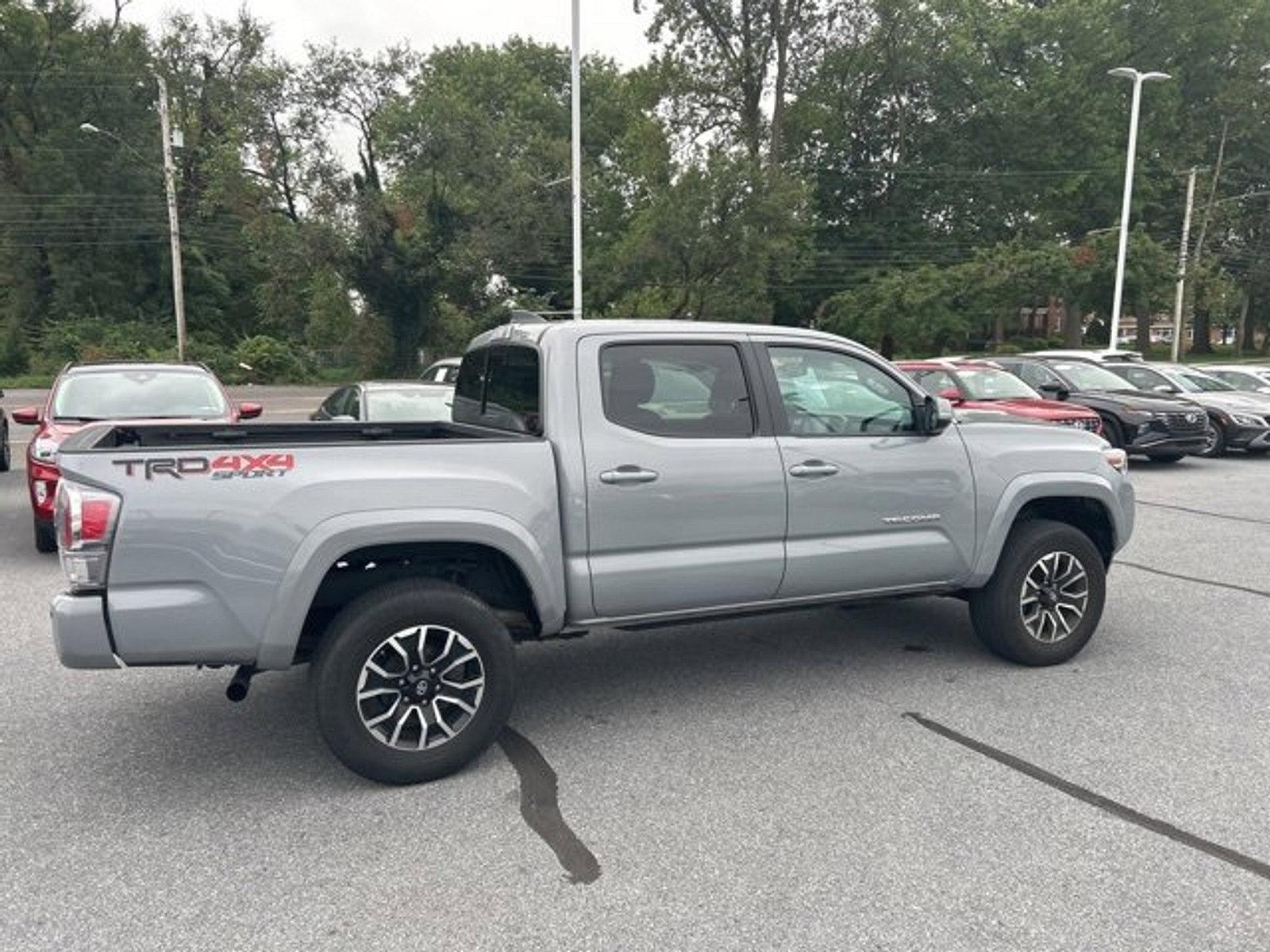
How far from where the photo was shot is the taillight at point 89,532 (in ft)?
10.1

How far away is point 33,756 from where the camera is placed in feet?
12.4

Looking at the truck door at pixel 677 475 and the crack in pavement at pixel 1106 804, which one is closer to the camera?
the crack in pavement at pixel 1106 804

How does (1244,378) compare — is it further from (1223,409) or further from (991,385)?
A: (991,385)

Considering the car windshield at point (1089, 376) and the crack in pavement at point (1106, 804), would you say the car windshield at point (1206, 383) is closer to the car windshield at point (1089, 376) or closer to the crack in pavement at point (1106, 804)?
the car windshield at point (1089, 376)

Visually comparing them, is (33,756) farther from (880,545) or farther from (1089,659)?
(1089,659)

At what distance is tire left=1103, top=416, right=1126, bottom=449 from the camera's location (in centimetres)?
1308

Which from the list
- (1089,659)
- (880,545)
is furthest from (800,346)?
(1089,659)

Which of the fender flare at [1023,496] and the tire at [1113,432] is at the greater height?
the fender flare at [1023,496]

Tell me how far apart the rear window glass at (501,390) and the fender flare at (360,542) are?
1.73ft

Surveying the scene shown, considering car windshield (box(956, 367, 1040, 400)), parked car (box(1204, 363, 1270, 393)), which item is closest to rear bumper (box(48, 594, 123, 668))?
car windshield (box(956, 367, 1040, 400))

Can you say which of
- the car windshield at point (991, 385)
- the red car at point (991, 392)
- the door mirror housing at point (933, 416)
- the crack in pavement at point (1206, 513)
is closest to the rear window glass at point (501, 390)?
the door mirror housing at point (933, 416)

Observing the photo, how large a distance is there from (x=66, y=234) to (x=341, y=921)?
1824 inches

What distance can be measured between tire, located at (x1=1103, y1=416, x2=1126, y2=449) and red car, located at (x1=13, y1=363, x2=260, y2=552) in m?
11.7

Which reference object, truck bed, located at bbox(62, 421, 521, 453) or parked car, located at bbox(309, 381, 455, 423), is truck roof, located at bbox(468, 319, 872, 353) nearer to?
truck bed, located at bbox(62, 421, 521, 453)
